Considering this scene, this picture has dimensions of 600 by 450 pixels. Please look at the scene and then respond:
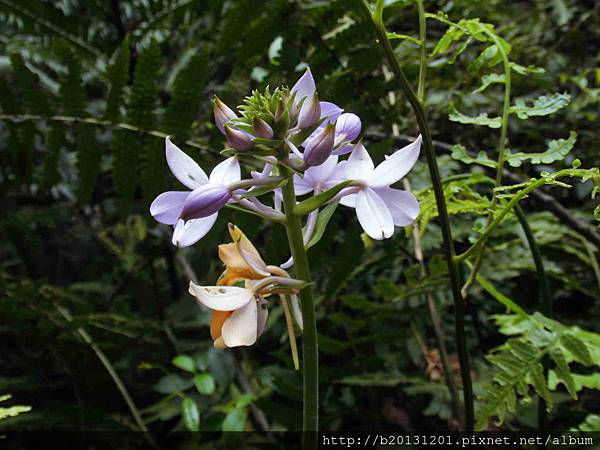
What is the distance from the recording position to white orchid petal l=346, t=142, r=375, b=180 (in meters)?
0.73

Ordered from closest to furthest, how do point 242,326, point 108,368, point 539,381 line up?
1. point 242,326
2. point 539,381
3. point 108,368

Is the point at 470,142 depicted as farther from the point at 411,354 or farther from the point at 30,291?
the point at 30,291

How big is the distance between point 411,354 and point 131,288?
137cm

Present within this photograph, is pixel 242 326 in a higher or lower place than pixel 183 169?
lower

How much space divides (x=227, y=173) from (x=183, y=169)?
0.06 meters

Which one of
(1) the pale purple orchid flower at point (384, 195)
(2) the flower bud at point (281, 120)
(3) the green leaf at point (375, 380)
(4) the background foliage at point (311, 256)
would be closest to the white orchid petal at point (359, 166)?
(1) the pale purple orchid flower at point (384, 195)

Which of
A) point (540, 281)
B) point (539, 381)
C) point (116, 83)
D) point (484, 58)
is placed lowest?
point (539, 381)

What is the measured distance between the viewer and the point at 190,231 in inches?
29.1

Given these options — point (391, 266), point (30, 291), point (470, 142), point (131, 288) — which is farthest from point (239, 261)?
Answer: point (131, 288)

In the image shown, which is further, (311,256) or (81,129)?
(81,129)

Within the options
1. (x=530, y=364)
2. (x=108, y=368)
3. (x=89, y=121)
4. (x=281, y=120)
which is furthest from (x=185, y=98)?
(x=530, y=364)

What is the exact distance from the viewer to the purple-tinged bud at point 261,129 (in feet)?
2.17

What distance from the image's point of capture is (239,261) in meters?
0.70

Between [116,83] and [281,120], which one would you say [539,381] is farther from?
[116,83]
